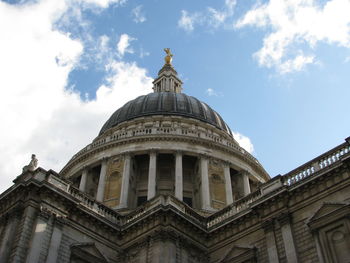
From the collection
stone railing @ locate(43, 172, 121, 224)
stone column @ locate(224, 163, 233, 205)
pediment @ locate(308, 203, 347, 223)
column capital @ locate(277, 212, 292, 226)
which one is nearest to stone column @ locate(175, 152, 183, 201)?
stone column @ locate(224, 163, 233, 205)

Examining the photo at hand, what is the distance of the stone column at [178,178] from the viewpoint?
3594 centimetres

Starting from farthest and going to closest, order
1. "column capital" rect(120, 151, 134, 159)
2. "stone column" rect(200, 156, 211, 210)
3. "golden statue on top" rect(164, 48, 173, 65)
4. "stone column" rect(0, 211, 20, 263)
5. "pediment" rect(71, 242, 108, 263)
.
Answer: "golden statue on top" rect(164, 48, 173, 65) → "column capital" rect(120, 151, 134, 159) → "stone column" rect(200, 156, 211, 210) → "pediment" rect(71, 242, 108, 263) → "stone column" rect(0, 211, 20, 263)

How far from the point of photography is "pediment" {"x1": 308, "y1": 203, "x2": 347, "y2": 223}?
20062mm

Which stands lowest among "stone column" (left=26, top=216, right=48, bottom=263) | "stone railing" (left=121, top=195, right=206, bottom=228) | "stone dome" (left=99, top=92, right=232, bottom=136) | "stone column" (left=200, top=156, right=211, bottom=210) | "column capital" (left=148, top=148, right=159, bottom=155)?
"stone column" (left=26, top=216, right=48, bottom=263)

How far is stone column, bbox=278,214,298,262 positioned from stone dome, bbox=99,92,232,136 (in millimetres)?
25541

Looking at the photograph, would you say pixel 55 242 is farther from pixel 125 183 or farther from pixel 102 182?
pixel 102 182

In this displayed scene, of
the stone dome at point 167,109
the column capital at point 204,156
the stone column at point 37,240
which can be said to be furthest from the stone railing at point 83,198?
the stone dome at point 167,109

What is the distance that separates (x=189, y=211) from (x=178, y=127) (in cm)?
1701

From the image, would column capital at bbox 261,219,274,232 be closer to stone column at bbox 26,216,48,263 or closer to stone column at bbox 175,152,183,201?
stone column at bbox 26,216,48,263

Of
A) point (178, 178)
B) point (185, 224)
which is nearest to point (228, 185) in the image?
point (178, 178)

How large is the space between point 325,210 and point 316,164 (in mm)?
2701

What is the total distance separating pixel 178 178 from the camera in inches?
1455

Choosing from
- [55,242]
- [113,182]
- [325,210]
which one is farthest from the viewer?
[113,182]

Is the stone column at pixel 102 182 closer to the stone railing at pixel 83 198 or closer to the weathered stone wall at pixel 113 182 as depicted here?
the weathered stone wall at pixel 113 182
